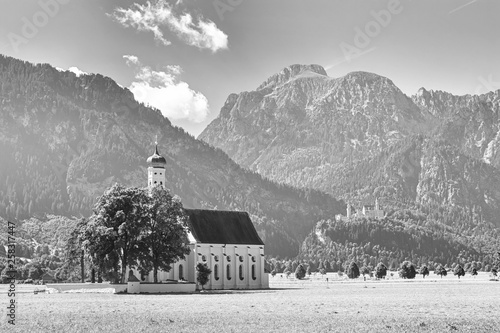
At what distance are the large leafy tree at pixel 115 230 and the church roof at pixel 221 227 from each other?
33.7 metres

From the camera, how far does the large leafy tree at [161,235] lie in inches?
3676

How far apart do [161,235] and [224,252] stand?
36536 millimetres

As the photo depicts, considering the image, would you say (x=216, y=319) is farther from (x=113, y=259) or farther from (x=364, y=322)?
(x=113, y=259)

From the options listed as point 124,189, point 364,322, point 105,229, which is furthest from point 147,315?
point 124,189

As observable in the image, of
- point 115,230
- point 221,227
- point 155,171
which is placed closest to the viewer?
point 115,230

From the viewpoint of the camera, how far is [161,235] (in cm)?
9500

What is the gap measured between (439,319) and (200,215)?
91640 millimetres

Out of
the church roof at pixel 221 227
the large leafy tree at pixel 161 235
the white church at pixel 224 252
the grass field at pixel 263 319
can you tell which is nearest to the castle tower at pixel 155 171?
the church roof at pixel 221 227

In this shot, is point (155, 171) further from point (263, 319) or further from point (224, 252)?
point (263, 319)

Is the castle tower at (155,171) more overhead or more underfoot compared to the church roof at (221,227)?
more overhead

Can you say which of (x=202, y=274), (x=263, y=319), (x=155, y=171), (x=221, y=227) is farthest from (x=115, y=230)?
(x=155, y=171)

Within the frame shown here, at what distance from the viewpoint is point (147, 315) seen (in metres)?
46.4

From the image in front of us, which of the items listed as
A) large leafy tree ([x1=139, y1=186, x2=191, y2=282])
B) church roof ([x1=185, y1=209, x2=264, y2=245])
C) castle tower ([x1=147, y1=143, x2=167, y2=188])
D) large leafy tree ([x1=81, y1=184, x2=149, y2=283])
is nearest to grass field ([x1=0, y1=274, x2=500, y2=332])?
large leafy tree ([x1=81, y1=184, x2=149, y2=283])

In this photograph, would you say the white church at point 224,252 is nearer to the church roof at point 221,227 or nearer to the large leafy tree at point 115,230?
the church roof at point 221,227
